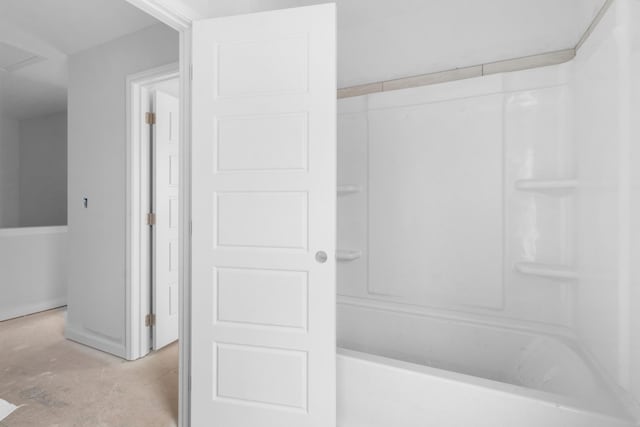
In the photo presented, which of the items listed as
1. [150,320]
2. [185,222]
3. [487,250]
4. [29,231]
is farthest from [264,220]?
[29,231]

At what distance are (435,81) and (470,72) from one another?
204 millimetres

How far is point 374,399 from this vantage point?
1449 mm

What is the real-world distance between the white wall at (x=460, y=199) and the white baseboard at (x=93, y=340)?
1.78m

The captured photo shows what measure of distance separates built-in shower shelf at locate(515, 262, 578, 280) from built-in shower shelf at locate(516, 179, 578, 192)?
413 mm

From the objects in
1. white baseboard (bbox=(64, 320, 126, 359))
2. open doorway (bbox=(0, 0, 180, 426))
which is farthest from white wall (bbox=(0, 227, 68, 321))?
white baseboard (bbox=(64, 320, 126, 359))

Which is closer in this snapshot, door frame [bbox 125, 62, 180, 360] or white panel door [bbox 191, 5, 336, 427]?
white panel door [bbox 191, 5, 336, 427]

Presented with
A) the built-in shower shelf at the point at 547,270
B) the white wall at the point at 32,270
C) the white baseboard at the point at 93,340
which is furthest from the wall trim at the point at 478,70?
the white wall at the point at 32,270

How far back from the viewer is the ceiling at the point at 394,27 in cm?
185

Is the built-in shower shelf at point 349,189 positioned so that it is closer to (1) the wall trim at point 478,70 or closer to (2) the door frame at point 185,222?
(1) the wall trim at point 478,70

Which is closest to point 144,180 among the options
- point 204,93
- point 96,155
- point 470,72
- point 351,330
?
point 96,155

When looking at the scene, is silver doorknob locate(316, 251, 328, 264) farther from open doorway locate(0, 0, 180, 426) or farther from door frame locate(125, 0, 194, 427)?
open doorway locate(0, 0, 180, 426)

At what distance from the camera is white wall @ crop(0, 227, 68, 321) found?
332 centimetres

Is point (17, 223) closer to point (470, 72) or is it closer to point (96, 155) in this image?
point (96, 155)

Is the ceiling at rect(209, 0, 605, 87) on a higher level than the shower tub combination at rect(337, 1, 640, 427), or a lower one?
higher
